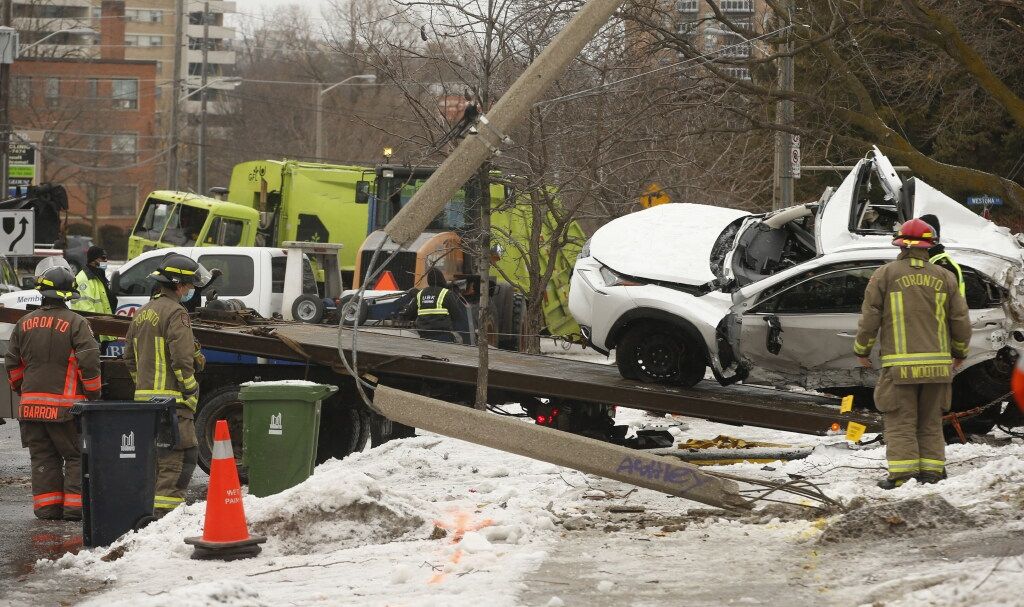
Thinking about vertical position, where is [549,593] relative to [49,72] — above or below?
below

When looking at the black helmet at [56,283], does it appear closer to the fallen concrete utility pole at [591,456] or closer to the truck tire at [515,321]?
the fallen concrete utility pole at [591,456]

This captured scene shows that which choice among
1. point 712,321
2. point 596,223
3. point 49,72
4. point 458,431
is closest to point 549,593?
point 458,431

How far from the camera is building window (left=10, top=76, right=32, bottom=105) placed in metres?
58.5

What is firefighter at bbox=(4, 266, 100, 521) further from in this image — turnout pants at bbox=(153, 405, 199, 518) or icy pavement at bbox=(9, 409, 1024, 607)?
icy pavement at bbox=(9, 409, 1024, 607)

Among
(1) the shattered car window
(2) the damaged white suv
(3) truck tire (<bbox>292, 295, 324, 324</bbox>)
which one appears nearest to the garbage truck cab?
(3) truck tire (<bbox>292, 295, 324, 324</bbox>)

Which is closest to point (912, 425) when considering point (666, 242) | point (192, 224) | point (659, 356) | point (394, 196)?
point (659, 356)

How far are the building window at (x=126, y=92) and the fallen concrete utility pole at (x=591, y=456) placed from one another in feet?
246

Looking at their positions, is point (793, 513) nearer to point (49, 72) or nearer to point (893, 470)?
point (893, 470)

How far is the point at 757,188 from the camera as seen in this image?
26.2 m

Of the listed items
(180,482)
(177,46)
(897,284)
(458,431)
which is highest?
(177,46)

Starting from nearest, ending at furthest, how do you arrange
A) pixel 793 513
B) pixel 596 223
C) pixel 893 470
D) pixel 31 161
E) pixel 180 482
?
pixel 793 513 → pixel 893 470 → pixel 180 482 → pixel 596 223 → pixel 31 161

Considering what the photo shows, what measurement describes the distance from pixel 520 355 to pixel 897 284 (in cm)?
468

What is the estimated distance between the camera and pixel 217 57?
117688 millimetres

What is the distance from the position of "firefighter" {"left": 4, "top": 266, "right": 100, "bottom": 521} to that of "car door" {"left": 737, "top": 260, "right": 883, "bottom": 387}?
17.5 ft
